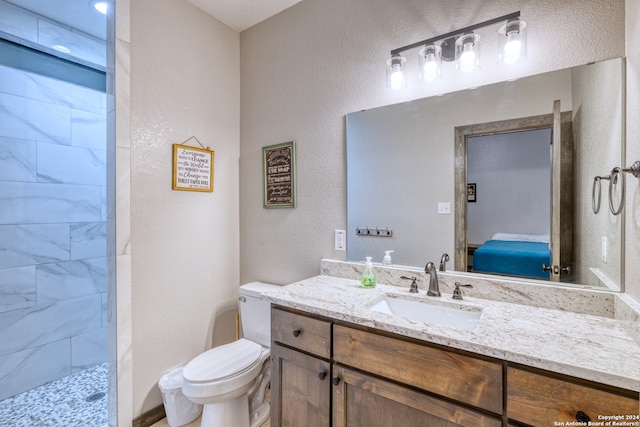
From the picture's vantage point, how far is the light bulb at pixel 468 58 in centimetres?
140

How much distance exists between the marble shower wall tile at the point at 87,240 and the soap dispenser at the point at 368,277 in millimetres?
2269

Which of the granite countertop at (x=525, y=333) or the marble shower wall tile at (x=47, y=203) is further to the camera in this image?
the marble shower wall tile at (x=47, y=203)

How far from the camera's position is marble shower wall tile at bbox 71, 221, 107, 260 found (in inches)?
93.0

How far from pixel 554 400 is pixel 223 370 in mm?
1455

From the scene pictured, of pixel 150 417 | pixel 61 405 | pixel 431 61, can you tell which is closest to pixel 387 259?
pixel 431 61

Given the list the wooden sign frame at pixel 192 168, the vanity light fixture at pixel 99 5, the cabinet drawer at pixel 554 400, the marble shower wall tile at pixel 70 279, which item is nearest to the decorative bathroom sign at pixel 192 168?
the wooden sign frame at pixel 192 168

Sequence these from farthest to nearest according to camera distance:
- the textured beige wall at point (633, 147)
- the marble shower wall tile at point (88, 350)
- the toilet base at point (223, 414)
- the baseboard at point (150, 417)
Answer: the marble shower wall tile at point (88, 350) < the baseboard at point (150, 417) < the toilet base at point (223, 414) < the textured beige wall at point (633, 147)

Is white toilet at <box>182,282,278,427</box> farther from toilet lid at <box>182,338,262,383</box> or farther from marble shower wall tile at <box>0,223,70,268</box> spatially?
marble shower wall tile at <box>0,223,70,268</box>

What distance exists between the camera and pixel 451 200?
5.05ft

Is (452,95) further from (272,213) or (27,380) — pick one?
(27,380)

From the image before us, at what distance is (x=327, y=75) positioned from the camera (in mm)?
1899

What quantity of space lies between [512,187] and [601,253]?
0.41 m

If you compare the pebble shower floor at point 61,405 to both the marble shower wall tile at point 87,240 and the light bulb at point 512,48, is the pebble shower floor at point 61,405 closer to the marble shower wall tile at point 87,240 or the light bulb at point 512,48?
the marble shower wall tile at point 87,240

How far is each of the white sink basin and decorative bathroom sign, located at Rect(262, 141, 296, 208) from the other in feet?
3.10
